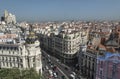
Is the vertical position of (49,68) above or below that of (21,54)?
below

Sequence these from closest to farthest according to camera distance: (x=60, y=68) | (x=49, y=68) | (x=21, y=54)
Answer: (x=21, y=54)
(x=49, y=68)
(x=60, y=68)

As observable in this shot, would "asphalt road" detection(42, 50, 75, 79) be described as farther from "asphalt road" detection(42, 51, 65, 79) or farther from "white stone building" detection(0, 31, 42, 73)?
"white stone building" detection(0, 31, 42, 73)

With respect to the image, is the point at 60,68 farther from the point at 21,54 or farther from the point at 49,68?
the point at 21,54

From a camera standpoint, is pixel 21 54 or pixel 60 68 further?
pixel 60 68

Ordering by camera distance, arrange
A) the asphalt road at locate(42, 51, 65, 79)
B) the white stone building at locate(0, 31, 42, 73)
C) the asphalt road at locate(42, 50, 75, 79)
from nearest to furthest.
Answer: the white stone building at locate(0, 31, 42, 73) < the asphalt road at locate(42, 51, 65, 79) < the asphalt road at locate(42, 50, 75, 79)

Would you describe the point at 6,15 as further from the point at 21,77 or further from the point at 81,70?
the point at 21,77

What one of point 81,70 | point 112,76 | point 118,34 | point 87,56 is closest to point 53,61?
point 81,70

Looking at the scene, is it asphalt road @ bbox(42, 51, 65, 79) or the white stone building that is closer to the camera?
the white stone building

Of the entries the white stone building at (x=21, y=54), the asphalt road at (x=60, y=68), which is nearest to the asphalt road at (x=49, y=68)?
the asphalt road at (x=60, y=68)

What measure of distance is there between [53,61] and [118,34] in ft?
95.2

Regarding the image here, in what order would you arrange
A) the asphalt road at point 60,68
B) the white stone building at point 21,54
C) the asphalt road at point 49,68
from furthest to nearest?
1. the asphalt road at point 60,68
2. the asphalt road at point 49,68
3. the white stone building at point 21,54

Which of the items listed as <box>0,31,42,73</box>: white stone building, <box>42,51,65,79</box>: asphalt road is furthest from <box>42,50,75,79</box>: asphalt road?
<box>0,31,42,73</box>: white stone building

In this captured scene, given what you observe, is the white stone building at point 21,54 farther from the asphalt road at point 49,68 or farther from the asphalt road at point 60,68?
the asphalt road at point 60,68

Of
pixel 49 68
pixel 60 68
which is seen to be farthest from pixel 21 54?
pixel 60 68
